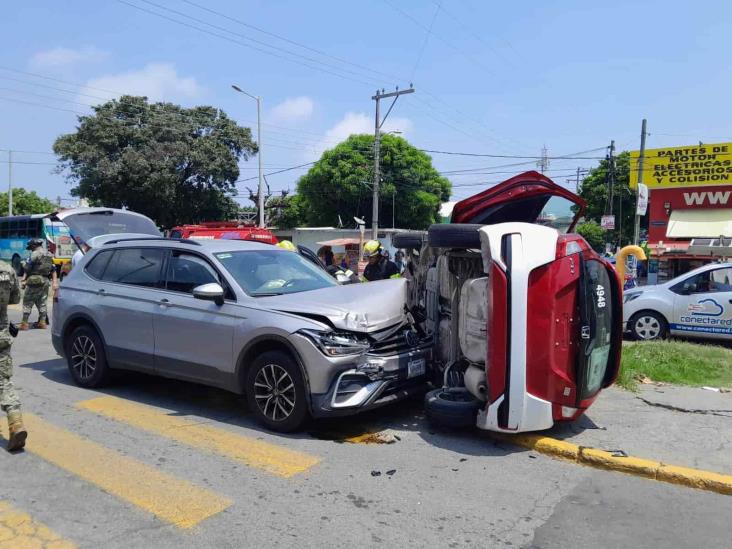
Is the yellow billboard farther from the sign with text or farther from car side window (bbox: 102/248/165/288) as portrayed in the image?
car side window (bbox: 102/248/165/288)

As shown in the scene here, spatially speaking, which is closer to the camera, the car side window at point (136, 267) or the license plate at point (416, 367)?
the license plate at point (416, 367)

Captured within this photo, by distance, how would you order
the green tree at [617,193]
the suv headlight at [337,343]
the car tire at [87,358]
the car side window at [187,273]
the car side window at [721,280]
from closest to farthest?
1. the suv headlight at [337,343]
2. the car side window at [187,273]
3. the car tire at [87,358]
4. the car side window at [721,280]
5. the green tree at [617,193]

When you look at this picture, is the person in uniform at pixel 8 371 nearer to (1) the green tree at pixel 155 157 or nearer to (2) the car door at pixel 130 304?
(2) the car door at pixel 130 304

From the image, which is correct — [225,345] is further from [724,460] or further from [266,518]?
[724,460]

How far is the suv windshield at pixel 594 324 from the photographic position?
16.0 feet

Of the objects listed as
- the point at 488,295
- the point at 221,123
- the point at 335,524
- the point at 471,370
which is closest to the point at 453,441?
the point at 471,370

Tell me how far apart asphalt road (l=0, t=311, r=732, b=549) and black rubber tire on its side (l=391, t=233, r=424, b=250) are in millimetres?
1873

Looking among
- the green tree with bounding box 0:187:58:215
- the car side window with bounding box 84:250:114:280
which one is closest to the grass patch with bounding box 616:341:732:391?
the car side window with bounding box 84:250:114:280

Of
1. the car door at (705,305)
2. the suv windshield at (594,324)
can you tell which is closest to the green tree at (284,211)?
the car door at (705,305)

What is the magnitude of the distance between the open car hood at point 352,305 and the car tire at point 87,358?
234 centimetres

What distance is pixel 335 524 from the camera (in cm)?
365

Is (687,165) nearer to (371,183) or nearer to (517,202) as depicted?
(371,183)

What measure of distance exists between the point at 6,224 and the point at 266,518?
31.4 m

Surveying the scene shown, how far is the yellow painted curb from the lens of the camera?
14.0 feet
